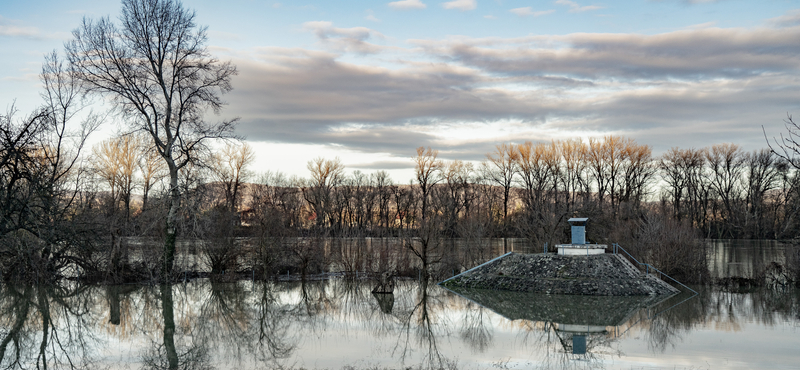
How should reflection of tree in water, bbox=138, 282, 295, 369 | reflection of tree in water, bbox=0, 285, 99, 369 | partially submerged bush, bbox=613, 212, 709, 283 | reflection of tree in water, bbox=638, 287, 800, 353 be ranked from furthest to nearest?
partially submerged bush, bbox=613, 212, 709, 283, reflection of tree in water, bbox=638, 287, 800, 353, reflection of tree in water, bbox=138, 282, 295, 369, reflection of tree in water, bbox=0, 285, 99, 369

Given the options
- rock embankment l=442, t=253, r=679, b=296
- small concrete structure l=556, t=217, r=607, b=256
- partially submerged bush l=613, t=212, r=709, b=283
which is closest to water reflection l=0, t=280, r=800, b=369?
rock embankment l=442, t=253, r=679, b=296

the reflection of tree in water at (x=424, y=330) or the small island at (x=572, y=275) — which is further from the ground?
the small island at (x=572, y=275)

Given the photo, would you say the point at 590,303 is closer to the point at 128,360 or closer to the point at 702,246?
the point at 702,246

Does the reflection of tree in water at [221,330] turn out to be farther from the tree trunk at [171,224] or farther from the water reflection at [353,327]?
the tree trunk at [171,224]

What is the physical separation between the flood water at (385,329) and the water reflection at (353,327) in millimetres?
46

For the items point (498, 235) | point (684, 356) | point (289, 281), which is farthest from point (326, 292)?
point (498, 235)

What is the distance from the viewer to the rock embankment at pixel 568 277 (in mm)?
25422

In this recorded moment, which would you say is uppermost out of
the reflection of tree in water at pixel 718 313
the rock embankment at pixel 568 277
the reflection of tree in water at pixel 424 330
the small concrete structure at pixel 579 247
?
the small concrete structure at pixel 579 247

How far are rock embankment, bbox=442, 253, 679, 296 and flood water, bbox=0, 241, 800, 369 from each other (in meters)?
1.18

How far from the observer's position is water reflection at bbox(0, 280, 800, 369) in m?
13.7

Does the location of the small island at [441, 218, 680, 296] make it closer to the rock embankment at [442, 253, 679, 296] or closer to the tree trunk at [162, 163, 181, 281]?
the rock embankment at [442, 253, 679, 296]

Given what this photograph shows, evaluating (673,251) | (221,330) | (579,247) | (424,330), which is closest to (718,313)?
(579,247)

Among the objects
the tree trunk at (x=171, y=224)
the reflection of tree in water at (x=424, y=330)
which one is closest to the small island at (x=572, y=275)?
the reflection of tree in water at (x=424, y=330)

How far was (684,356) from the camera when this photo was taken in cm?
1402
